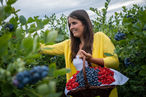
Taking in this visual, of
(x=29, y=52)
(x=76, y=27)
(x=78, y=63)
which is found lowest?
(x=78, y=63)

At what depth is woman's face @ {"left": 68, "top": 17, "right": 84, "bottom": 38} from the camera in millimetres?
2104

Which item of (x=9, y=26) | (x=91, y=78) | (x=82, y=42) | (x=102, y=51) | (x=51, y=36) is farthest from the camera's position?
(x=82, y=42)

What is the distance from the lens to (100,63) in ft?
6.11

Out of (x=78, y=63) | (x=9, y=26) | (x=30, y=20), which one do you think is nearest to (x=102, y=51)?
(x=78, y=63)

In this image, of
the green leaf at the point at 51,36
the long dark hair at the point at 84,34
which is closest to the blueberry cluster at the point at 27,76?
the green leaf at the point at 51,36

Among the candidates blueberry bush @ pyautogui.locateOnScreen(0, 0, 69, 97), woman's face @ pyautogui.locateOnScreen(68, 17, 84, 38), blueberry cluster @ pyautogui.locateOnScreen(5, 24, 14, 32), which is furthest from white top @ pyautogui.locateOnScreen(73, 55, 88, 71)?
blueberry cluster @ pyautogui.locateOnScreen(5, 24, 14, 32)

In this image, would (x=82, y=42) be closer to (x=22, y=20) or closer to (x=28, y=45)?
(x=22, y=20)

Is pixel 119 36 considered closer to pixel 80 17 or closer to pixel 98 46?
pixel 98 46

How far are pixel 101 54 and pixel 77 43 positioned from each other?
0.35 meters

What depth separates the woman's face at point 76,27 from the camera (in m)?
2.10

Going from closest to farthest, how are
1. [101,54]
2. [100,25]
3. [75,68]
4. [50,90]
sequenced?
[50,90]
[101,54]
[75,68]
[100,25]

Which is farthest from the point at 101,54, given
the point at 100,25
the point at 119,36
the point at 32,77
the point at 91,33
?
the point at 32,77

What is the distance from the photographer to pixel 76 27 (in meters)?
2.10

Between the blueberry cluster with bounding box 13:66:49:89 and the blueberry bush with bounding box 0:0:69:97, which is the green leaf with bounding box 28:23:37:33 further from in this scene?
→ the blueberry cluster with bounding box 13:66:49:89
